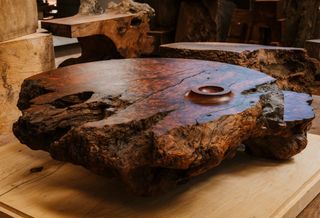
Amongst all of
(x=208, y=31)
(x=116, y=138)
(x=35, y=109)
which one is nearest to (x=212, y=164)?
(x=116, y=138)

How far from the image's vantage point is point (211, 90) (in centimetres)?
172

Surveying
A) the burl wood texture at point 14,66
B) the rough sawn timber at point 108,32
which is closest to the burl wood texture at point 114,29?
the rough sawn timber at point 108,32

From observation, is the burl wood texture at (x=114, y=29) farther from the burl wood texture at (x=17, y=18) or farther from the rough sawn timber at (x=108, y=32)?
the burl wood texture at (x=17, y=18)

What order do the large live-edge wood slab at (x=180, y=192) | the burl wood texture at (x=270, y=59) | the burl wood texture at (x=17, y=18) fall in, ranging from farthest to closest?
the burl wood texture at (x=17, y=18), the burl wood texture at (x=270, y=59), the large live-edge wood slab at (x=180, y=192)

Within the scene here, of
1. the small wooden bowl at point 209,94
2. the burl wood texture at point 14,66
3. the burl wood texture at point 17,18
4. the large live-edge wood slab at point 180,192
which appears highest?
the burl wood texture at point 17,18

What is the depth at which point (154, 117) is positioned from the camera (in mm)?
1449

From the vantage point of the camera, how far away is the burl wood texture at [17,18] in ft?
9.01

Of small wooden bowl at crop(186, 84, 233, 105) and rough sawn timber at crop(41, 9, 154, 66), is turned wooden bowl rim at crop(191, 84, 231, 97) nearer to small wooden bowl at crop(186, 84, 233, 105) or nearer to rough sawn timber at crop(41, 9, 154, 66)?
small wooden bowl at crop(186, 84, 233, 105)

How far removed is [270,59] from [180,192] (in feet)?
4.13

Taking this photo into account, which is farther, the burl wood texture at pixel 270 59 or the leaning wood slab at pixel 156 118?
the burl wood texture at pixel 270 59

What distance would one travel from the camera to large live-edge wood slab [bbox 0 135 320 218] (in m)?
1.56

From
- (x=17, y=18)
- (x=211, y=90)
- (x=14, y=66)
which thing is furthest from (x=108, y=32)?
(x=211, y=90)

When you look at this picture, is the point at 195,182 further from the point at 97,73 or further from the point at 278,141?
the point at 97,73

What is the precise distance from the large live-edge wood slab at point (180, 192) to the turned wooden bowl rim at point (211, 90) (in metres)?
0.35
